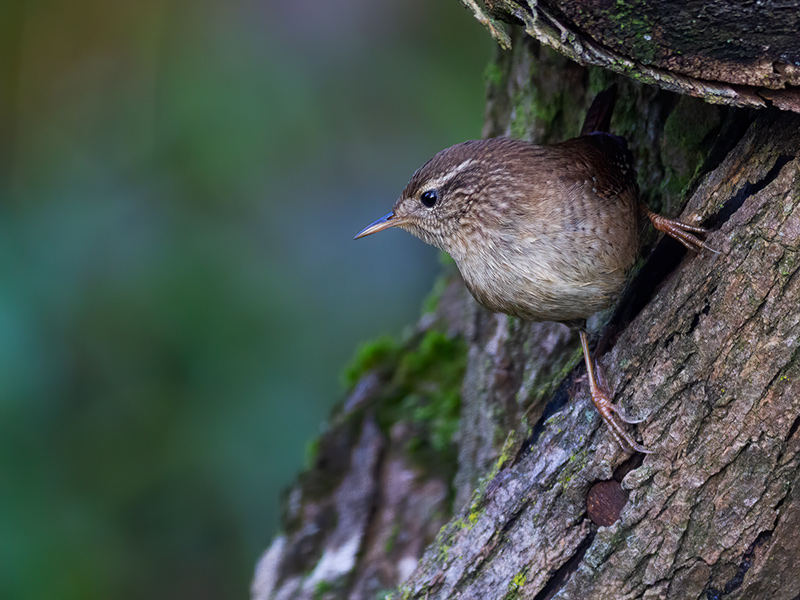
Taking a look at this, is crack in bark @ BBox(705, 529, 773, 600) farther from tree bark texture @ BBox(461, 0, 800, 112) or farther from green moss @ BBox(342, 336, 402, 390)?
green moss @ BBox(342, 336, 402, 390)

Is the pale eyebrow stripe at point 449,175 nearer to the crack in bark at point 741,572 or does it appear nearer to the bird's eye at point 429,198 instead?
the bird's eye at point 429,198

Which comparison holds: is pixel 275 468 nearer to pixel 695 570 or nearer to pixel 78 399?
pixel 78 399

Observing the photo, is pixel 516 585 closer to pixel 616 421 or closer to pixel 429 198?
pixel 616 421

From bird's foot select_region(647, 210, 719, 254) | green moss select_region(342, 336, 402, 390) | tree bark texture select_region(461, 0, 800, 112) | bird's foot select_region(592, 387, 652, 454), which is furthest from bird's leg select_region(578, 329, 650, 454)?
green moss select_region(342, 336, 402, 390)

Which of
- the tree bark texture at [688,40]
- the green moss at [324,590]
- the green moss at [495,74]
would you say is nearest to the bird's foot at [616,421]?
the tree bark texture at [688,40]

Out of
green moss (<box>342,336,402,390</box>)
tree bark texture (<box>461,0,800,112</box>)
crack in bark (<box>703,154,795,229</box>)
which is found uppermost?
tree bark texture (<box>461,0,800,112</box>)

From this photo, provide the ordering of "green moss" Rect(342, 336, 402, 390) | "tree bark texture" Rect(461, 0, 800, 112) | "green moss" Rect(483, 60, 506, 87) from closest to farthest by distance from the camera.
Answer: "tree bark texture" Rect(461, 0, 800, 112)
"green moss" Rect(483, 60, 506, 87)
"green moss" Rect(342, 336, 402, 390)

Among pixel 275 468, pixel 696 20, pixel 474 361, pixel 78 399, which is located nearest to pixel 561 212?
pixel 696 20
